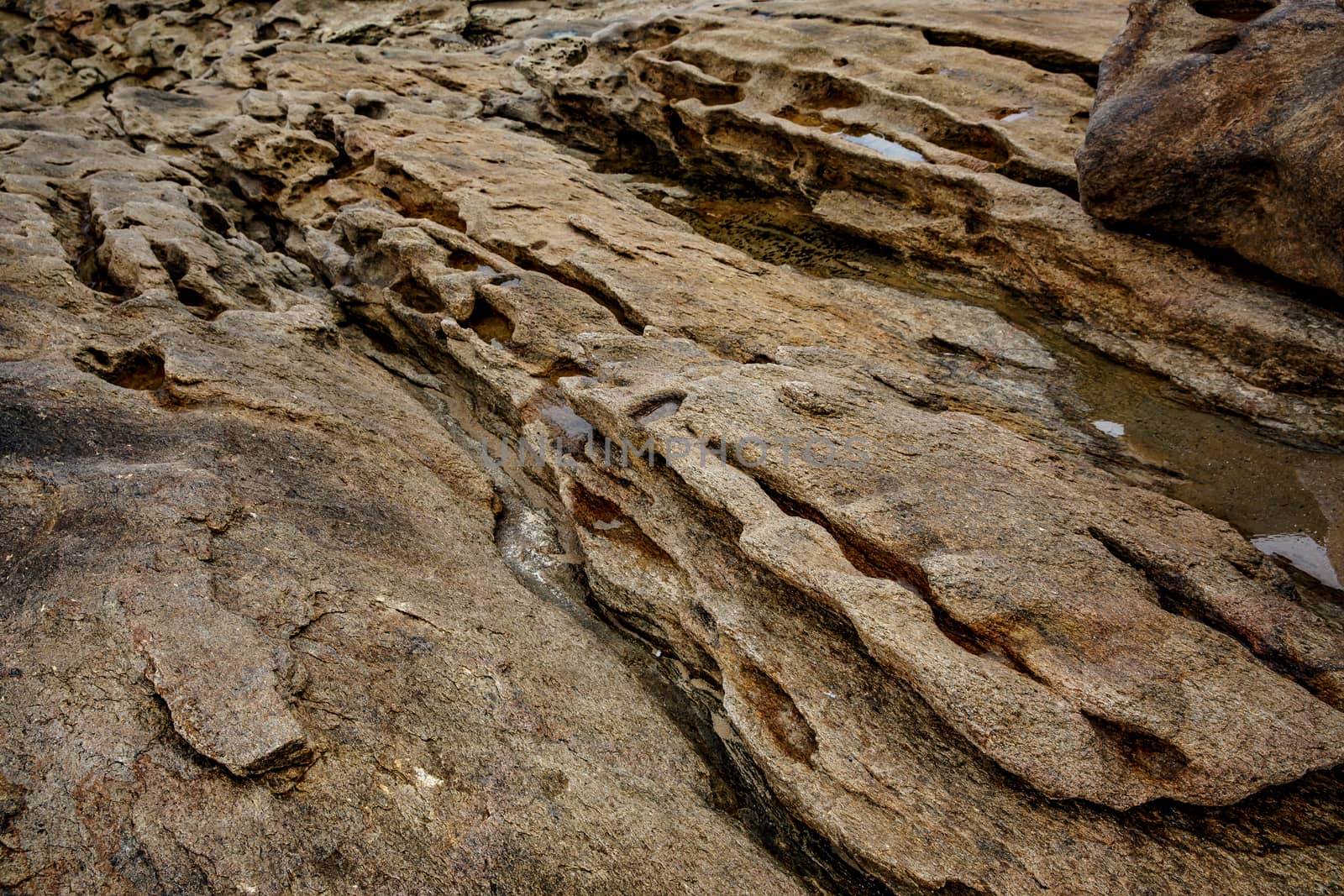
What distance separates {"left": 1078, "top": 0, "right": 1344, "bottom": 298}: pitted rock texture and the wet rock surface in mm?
670

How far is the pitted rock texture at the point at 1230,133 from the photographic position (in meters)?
8.56

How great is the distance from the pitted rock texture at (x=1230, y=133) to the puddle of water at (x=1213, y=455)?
1923mm

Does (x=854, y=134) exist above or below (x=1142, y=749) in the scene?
above

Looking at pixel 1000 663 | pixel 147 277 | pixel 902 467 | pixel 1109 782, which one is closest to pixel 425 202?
pixel 147 277

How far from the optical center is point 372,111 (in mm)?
17375

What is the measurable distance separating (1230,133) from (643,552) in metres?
8.89

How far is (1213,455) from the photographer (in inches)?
345

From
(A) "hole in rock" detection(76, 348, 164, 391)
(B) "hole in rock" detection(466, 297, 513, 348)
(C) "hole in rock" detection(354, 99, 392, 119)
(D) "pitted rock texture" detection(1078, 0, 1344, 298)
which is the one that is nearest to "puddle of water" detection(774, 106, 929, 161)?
(D) "pitted rock texture" detection(1078, 0, 1344, 298)

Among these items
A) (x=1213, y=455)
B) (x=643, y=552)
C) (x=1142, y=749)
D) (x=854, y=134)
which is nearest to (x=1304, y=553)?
(x=1213, y=455)

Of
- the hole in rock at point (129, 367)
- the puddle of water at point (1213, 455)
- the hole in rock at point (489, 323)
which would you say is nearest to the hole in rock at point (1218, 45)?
the puddle of water at point (1213, 455)

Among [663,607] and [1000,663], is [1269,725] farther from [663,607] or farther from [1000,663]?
[663,607]

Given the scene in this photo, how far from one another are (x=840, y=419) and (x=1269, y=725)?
4197mm

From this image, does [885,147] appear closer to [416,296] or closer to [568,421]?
[568,421]

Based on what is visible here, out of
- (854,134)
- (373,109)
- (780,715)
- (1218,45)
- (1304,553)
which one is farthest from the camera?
(373,109)
